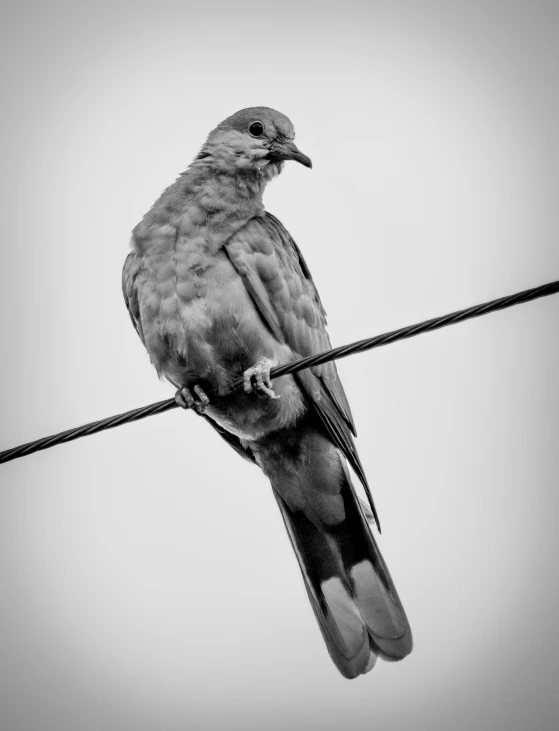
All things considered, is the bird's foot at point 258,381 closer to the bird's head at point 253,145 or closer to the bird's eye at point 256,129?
the bird's head at point 253,145

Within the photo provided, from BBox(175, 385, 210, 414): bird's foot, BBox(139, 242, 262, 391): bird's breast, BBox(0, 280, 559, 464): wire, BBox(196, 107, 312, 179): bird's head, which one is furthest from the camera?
BBox(196, 107, 312, 179): bird's head

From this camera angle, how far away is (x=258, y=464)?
4.66 metres

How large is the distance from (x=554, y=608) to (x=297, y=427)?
29902 mm

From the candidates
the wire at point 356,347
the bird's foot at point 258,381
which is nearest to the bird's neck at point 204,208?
the bird's foot at point 258,381

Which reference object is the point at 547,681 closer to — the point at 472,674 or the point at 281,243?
the point at 472,674

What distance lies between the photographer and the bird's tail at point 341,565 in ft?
14.1

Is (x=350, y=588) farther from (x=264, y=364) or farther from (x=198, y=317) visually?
(x=198, y=317)

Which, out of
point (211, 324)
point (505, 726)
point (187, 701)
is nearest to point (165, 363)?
point (211, 324)

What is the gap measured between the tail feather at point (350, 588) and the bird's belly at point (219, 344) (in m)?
0.61

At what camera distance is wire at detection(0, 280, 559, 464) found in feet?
8.15

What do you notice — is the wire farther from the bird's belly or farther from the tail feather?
the tail feather

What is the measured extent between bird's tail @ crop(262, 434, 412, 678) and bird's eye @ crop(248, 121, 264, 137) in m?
1.93

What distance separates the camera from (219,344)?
4.06 meters

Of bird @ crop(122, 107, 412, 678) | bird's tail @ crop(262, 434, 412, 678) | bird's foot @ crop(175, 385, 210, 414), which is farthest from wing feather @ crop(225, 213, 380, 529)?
bird's foot @ crop(175, 385, 210, 414)
